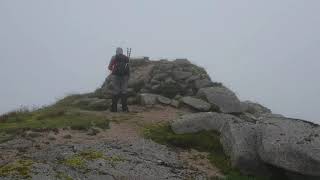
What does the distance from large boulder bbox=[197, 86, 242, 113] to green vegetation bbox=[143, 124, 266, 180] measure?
222 inches

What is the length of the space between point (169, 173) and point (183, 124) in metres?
5.31

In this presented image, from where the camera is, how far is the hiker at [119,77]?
86.7 ft

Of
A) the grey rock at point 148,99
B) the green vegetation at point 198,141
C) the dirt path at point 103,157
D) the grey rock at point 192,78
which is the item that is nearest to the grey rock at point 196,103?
the grey rock at point 148,99

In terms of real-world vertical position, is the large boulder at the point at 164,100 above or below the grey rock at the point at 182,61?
below

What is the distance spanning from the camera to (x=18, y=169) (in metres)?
15.6

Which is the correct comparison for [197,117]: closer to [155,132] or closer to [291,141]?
[155,132]

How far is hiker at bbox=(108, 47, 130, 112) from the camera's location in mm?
26438

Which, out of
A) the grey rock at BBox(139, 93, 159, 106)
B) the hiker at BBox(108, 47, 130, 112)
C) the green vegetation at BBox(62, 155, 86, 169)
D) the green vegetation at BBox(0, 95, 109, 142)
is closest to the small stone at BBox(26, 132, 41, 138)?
the green vegetation at BBox(0, 95, 109, 142)

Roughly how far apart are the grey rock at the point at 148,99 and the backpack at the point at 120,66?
2.10 metres

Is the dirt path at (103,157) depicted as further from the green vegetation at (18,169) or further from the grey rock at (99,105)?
the grey rock at (99,105)

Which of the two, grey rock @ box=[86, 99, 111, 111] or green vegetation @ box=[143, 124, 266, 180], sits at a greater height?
grey rock @ box=[86, 99, 111, 111]

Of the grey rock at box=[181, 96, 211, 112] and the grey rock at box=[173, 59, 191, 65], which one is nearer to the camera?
the grey rock at box=[181, 96, 211, 112]

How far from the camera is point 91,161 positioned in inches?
677

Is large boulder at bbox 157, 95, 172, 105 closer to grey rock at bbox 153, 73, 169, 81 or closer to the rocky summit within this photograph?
the rocky summit
